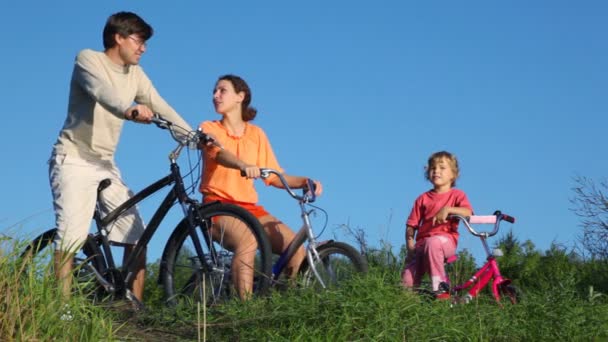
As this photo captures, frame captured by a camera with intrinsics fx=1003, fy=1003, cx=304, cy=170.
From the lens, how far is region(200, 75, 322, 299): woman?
7320mm

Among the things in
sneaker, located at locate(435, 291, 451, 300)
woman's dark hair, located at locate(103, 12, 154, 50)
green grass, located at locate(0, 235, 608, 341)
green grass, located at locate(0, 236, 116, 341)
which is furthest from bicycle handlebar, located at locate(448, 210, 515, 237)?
green grass, located at locate(0, 236, 116, 341)

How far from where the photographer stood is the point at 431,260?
25.8 feet

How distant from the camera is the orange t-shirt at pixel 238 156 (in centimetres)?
775

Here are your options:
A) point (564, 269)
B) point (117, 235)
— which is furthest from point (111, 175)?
point (564, 269)

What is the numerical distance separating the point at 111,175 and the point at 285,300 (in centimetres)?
198

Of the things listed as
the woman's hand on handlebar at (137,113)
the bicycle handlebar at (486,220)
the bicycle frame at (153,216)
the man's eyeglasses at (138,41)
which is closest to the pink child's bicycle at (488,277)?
the bicycle handlebar at (486,220)

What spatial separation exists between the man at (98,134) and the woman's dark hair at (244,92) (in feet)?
1.73

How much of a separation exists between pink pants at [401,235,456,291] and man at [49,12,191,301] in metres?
2.10

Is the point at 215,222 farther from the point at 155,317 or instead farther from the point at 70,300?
the point at 70,300

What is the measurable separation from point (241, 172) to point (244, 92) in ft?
3.20

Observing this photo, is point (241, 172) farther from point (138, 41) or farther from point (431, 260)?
point (431, 260)

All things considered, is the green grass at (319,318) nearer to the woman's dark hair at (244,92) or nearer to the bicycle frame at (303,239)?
the bicycle frame at (303,239)

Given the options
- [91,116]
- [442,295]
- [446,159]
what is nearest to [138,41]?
[91,116]

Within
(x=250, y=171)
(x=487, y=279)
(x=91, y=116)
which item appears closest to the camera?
(x=250, y=171)
